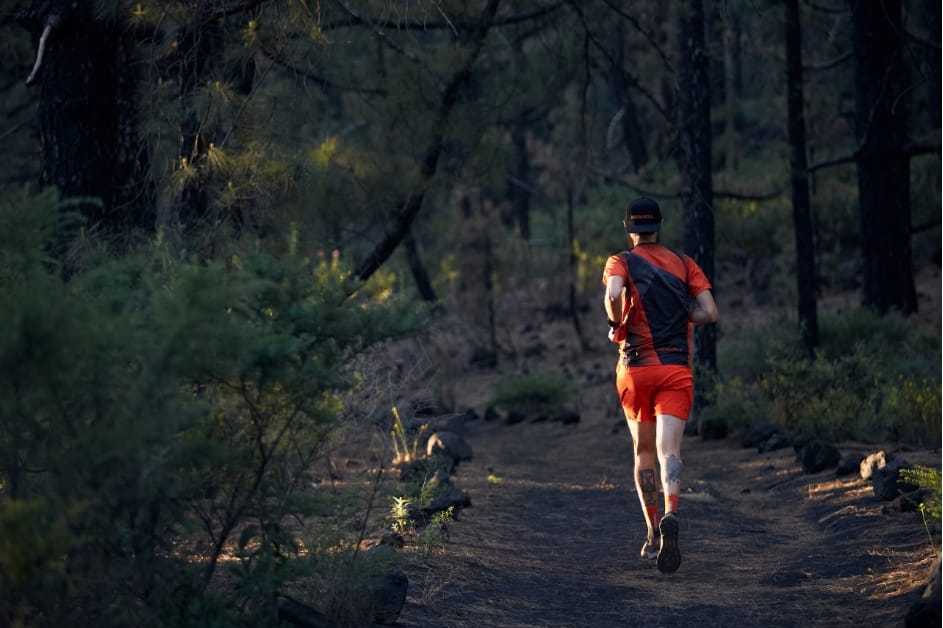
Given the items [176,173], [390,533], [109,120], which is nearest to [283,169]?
→ [176,173]

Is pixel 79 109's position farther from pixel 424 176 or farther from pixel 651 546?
pixel 651 546

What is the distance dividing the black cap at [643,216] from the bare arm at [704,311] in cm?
46

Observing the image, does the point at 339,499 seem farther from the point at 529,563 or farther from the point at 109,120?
the point at 109,120

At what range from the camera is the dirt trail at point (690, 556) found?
245 inches

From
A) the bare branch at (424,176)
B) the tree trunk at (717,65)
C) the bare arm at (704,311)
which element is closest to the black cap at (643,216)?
the bare arm at (704,311)

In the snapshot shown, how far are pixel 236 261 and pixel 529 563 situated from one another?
326 cm

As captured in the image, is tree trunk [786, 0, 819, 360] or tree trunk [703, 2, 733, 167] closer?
tree trunk [786, 0, 819, 360]

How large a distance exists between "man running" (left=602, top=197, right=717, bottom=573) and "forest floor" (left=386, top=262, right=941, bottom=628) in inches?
21.3

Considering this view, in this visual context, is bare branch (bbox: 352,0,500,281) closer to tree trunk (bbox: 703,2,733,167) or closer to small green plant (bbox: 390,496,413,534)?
tree trunk (bbox: 703,2,733,167)

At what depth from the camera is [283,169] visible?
10211mm

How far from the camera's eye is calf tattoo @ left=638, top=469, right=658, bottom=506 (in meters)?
7.20

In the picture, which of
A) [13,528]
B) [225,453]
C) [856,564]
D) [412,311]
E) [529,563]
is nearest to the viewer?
[13,528]

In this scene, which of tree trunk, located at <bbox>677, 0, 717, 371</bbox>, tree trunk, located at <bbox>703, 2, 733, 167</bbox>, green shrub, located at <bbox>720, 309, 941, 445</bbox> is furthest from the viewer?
tree trunk, located at <bbox>703, 2, 733, 167</bbox>

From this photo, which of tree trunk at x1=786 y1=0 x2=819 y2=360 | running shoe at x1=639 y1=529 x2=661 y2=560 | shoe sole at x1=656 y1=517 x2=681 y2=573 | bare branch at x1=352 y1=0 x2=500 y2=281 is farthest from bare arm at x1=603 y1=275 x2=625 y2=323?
tree trunk at x1=786 y1=0 x2=819 y2=360
